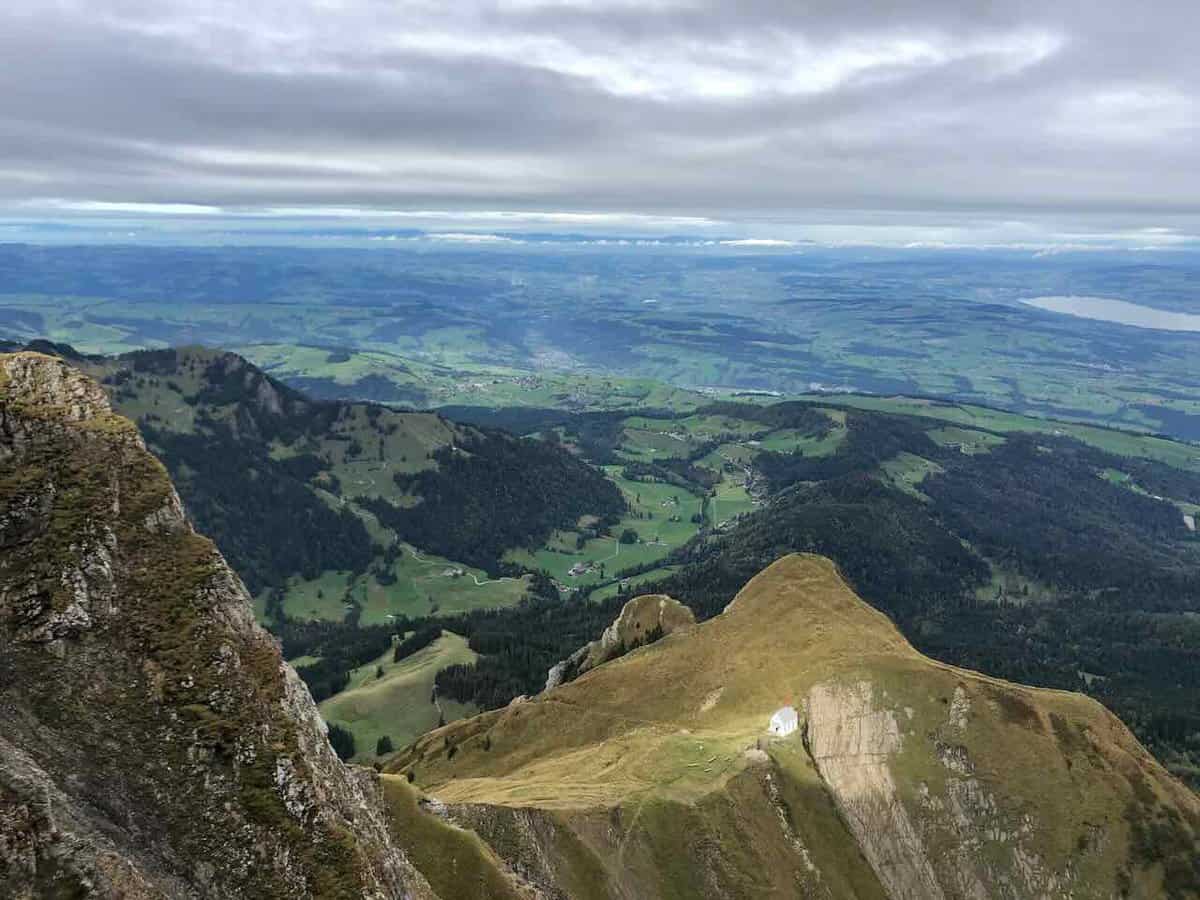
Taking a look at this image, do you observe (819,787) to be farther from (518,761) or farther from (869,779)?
(518,761)

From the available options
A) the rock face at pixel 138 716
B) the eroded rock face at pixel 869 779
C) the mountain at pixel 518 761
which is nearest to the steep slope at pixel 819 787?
the eroded rock face at pixel 869 779

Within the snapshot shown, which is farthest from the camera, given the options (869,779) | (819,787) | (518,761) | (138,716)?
(518,761)

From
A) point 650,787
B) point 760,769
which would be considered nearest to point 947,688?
point 760,769

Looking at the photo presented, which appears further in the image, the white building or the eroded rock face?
the white building

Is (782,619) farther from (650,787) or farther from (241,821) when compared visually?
(241,821)

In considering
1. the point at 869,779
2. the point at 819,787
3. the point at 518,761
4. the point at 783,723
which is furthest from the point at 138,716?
the point at 869,779

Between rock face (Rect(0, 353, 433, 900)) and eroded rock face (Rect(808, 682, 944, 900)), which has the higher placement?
rock face (Rect(0, 353, 433, 900))

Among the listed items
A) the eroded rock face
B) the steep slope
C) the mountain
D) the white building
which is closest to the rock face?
the mountain

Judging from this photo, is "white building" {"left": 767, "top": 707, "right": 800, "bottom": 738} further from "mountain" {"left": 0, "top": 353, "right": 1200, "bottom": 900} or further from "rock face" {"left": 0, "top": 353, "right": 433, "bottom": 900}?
"rock face" {"left": 0, "top": 353, "right": 433, "bottom": 900}
